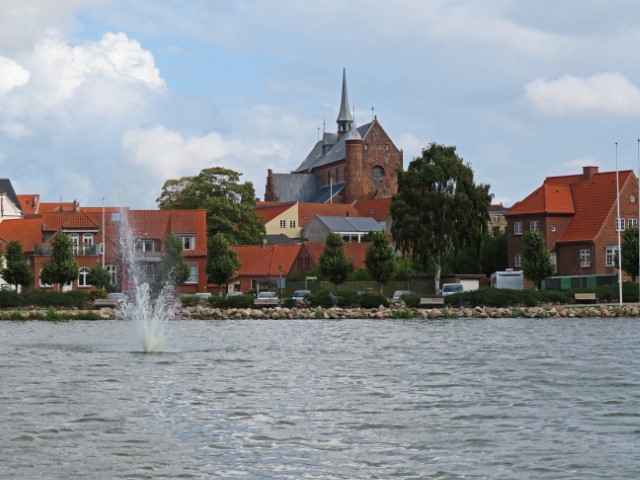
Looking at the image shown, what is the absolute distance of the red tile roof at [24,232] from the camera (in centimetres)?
9262

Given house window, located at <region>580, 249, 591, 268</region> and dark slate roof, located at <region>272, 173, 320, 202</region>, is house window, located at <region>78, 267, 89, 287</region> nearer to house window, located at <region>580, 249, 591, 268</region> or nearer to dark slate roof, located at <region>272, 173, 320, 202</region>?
house window, located at <region>580, 249, 591, 268</region>

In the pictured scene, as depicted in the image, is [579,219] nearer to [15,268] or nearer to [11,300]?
[15,268]

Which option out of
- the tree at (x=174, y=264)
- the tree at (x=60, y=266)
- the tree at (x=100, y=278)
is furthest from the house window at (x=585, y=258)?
the tree at (x=60, y=266)

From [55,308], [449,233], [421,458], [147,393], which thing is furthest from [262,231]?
[421,458]

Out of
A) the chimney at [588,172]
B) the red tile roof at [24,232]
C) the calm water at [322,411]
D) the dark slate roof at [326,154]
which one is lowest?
the calm water at [322,411]

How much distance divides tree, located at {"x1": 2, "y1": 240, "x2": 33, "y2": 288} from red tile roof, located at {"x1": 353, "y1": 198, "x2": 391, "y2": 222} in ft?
232

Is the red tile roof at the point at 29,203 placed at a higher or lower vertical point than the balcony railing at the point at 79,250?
higher

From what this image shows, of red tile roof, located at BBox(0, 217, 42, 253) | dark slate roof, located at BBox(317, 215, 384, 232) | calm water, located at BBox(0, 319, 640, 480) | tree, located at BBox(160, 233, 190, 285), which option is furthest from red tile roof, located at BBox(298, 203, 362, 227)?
calm water, located at BBox(0, 319, 640, 480)

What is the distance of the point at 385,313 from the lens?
62.8m

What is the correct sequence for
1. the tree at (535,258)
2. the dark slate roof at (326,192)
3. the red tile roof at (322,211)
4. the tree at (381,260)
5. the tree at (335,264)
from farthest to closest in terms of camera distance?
1. the dark slate roof at (326,192)
2. the red tile roof at (322,211)
3. the tree at (335,264)
4. the tree at (381,260)
5. the tree at (535,258)

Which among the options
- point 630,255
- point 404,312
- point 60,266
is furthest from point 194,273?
point 630,255

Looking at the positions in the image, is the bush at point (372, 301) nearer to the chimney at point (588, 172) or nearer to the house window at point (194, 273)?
the house window at point (194, 273)

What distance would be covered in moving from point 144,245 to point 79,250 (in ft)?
19.0

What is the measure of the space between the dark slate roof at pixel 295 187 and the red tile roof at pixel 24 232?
87103 mm
